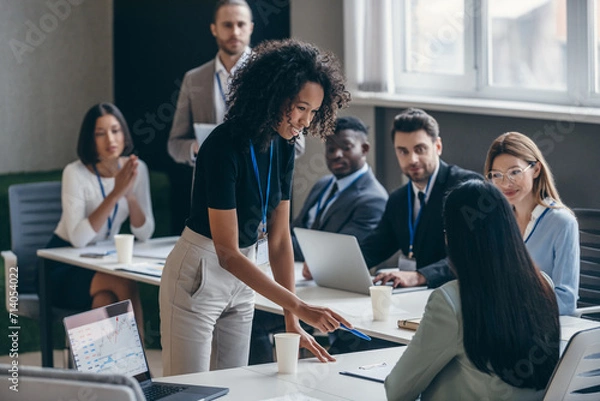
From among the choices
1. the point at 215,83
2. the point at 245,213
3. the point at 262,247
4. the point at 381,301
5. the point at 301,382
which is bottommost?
the point at 301,382

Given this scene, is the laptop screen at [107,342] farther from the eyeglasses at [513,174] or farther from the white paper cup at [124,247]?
the white paper cup at [124,247]

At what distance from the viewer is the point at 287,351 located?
2.68 m

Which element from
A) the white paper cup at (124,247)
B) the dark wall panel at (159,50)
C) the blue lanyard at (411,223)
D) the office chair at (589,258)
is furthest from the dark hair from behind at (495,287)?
the dark wall panel at (159,50)

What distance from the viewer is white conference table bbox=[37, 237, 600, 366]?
3148 mm

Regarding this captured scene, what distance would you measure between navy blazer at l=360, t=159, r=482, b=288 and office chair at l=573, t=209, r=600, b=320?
1.49 ft

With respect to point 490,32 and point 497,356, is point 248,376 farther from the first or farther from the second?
point 490,32

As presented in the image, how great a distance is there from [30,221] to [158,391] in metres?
2.75

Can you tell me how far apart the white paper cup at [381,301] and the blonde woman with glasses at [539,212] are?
20.8 inches

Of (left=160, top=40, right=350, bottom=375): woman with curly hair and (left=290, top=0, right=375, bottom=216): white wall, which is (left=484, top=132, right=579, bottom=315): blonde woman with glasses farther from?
(left=290, top=0, right=375, bottom=216): white wall

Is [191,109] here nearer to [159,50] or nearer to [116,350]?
[159,50]

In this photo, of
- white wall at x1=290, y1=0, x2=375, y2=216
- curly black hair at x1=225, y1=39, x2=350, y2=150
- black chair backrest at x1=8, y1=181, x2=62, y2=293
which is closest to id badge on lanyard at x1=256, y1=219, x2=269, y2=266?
curly black hair at x1=225, y1=39, x2=350, y2=150

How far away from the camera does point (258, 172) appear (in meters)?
2.92

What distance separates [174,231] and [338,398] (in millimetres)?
4026

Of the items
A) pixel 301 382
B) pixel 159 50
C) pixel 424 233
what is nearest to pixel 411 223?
pixel 424 233
